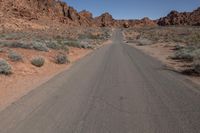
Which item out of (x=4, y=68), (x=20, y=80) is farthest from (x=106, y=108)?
(x=4, y=68)

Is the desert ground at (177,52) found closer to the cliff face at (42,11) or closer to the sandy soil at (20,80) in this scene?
the sandy soil at (20,80)

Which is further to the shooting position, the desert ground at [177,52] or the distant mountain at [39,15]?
the distant mountain at [39,15]

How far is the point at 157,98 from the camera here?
8.84 metres

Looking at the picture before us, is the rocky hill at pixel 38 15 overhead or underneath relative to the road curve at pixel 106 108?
underneath

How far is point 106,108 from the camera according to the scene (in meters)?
7.73

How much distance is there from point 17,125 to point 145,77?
7691 millimetres

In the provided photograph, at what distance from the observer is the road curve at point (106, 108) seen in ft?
20.3

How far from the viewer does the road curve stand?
619 centimetres

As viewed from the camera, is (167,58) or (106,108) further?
(167,58)

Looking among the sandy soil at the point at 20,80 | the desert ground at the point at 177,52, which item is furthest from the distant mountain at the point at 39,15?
the sandy soil at the point at 20,80

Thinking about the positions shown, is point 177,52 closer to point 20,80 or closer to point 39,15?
point 20,80

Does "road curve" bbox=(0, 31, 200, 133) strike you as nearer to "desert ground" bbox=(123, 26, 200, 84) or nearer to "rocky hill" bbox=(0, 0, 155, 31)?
"desert ground" bbox=(123, 26, 200, 84)

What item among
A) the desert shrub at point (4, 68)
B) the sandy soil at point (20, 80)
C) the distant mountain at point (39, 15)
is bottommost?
the distant mountain at point (39, 15)

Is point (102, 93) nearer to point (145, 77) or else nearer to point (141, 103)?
point (141, 103)
